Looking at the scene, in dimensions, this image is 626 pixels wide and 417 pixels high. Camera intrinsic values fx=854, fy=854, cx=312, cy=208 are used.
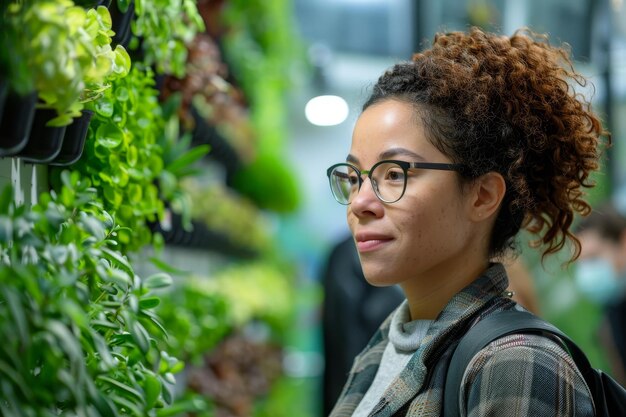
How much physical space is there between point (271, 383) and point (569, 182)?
11.5 feet

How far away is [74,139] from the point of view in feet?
4.79

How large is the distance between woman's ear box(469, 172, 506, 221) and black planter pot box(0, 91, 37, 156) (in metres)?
0.81

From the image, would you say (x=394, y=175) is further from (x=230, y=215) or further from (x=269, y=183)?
(x=269, y=183)

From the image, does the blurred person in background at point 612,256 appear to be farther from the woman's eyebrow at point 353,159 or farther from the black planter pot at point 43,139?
the black planter pot at point 43,139

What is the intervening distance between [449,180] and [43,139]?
71 cm

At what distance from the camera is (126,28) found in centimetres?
172

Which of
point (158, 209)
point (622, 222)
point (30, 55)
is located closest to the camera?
point (30, 55)

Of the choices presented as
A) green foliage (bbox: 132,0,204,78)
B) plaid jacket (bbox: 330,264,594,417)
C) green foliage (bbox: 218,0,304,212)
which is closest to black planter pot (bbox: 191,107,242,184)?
green foliage (bbox: 218,0,304,212)

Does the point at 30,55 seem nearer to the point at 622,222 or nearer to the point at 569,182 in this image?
the point at 569,182

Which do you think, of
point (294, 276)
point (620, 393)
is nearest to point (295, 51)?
point (294, 276)

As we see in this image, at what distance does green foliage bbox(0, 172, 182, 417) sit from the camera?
3.30ft

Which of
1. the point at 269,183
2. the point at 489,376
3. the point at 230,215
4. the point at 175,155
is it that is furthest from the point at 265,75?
the point at 489,376

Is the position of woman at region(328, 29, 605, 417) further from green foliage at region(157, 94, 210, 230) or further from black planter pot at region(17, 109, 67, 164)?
green foliage at region(157, 94, 210, 230)

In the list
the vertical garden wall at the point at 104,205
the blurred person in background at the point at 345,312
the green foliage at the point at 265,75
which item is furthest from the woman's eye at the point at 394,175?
the green foliage at the point at 265,75
